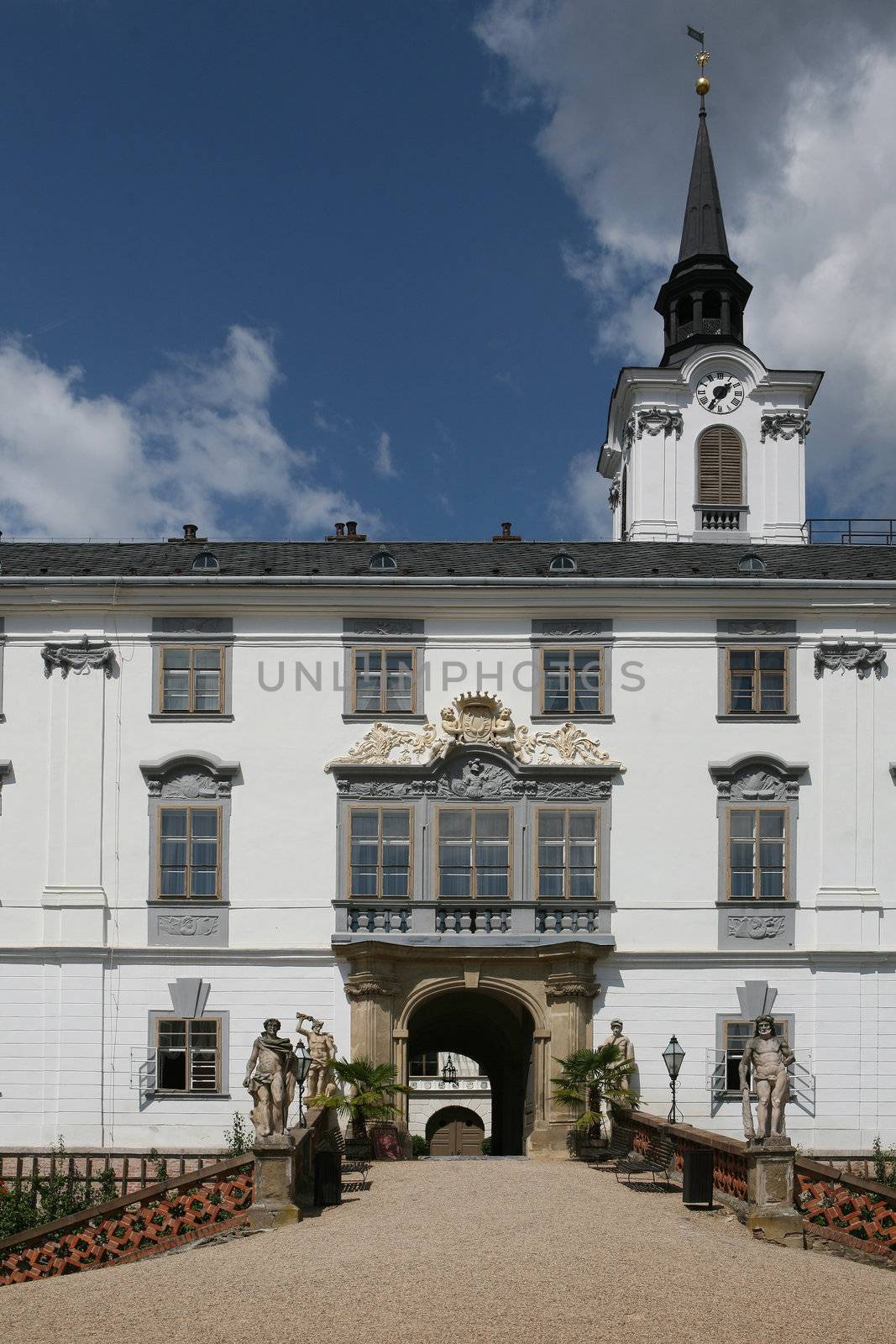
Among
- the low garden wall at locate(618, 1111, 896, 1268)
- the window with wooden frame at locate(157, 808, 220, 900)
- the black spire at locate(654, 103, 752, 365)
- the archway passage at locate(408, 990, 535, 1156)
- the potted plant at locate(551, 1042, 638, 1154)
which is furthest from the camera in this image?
the black spire at locate(654, 103, 752, 365)

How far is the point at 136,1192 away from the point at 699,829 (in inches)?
579

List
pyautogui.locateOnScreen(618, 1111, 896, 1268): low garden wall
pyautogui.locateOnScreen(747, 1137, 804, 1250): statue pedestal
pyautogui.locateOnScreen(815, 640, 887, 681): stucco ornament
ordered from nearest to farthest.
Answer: pyautogui.locateOnScreen(618, 1111, 896, 1268): low garden wall → pyautogui.locateOnScreen(747, 1137, 804, 1250): statue pedestal → pyautogui.locateOnScreen(815, 640, 887, 681): stucco ornament

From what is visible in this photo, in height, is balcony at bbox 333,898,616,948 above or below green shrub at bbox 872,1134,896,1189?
above

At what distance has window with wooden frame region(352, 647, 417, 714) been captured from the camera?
32.1 m

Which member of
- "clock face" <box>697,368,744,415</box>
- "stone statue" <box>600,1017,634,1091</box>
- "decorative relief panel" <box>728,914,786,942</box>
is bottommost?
"stone statue" <box>600,1017,634,1091</box>

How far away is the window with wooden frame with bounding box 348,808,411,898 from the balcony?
0.34 metres

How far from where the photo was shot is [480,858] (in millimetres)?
31641

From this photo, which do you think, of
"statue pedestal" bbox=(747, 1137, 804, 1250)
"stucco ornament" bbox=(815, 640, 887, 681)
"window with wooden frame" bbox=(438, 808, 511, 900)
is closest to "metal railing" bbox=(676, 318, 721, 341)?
"stucco ornament" bbox=(815, 640, 887, 681)

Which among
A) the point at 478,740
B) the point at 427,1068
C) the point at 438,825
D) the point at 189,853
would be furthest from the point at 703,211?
the point at 427,1068

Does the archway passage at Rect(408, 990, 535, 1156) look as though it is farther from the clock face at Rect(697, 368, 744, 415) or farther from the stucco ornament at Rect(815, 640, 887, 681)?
the clock face at Rect(697, 368, 744, 415)

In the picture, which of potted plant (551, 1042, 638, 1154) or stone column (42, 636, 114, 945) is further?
stone column (42, 636, 114, 945)

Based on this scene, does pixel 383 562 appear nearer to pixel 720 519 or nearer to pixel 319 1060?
pixel 319 1060

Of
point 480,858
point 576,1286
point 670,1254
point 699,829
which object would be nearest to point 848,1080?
point 699,829

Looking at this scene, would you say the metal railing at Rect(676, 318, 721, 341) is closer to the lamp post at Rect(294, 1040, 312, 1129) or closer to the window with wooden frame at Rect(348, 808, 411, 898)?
the window with wooden frame at Rect(348, 808, 411, 898)
